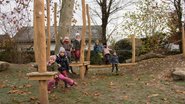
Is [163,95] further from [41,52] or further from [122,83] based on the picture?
[41,52]

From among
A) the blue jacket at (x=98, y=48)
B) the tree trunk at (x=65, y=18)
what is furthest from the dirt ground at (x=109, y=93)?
the blue jacket at (x=98, y=48)

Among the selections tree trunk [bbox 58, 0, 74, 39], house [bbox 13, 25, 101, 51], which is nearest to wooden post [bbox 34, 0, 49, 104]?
tree trunk [bbox 58, 0, 74, 39]

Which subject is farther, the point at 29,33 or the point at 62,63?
the point at 29,33

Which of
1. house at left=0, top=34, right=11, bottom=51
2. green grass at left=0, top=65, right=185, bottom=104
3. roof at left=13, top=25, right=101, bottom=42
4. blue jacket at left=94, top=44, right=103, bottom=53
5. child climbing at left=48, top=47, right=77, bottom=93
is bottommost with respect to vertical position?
green grass at left=0, top=65, right=185, bottom=104

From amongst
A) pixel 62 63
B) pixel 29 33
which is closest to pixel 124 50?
pixel 29 33

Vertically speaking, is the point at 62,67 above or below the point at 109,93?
above

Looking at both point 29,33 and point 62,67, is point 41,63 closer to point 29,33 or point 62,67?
point 62,67

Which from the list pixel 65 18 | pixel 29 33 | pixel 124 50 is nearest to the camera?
pixel 65 18

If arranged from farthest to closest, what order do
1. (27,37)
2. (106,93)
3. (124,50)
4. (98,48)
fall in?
(27,37)
(124,50)
(98,48)
(106,93)

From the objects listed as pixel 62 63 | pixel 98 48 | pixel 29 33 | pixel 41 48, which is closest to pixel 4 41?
pixel 98 48

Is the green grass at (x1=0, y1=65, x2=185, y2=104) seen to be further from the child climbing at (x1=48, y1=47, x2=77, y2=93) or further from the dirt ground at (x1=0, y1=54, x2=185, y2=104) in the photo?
the child climbing at (x1=48, y1=47, x2=77, y2=93)

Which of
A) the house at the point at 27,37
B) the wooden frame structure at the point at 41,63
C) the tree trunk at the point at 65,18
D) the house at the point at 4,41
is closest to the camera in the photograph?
the wooden frame structure at the point at 41,63

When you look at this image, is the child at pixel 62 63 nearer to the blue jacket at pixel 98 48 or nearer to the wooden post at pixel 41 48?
the wooden post at pixel 41 48

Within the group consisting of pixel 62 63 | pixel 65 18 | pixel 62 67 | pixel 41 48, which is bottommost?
pixel 62 67
